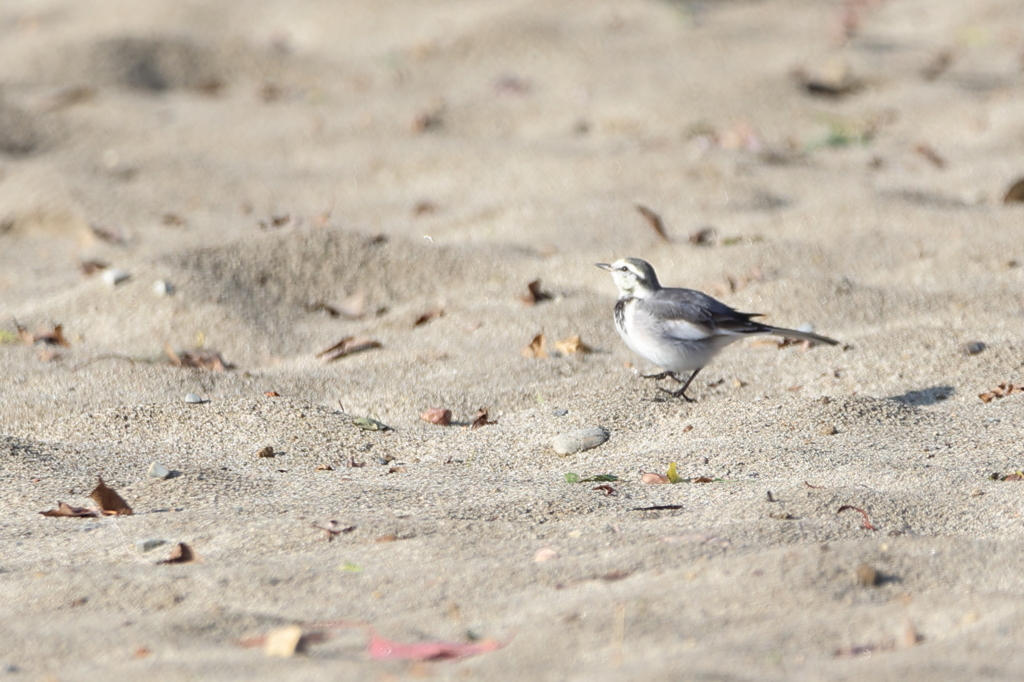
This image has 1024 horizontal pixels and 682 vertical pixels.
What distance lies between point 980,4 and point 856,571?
8.39 m

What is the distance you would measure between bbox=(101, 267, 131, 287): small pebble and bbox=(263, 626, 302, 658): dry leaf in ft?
11.2

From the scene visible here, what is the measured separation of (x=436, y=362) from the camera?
477 cm

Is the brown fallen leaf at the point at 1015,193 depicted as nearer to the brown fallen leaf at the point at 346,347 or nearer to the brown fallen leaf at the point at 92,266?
the brown fallen leaf at the point at 346,347

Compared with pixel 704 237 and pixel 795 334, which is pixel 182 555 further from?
pixel 704 237

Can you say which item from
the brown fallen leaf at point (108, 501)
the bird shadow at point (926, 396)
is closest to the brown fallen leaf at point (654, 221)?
the bird shadow at point (926, 396)

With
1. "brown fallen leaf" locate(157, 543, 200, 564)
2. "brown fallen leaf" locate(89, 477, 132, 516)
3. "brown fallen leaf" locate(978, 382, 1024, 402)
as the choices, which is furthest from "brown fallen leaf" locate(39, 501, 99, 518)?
"brown fallen leaf" locate(978, 382, 1024, 402)

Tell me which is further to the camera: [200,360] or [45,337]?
[45,337]

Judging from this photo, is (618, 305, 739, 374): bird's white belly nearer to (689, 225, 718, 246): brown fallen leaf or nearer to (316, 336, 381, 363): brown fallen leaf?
(316, 336, 381, 363): brown fallen leaf

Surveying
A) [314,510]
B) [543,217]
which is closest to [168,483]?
[314,510]

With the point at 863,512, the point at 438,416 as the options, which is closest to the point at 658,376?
the point at 438,416

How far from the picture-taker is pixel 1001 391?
4176mm

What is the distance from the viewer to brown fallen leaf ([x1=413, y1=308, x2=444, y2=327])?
5.24 metres

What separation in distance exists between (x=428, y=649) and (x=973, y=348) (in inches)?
116

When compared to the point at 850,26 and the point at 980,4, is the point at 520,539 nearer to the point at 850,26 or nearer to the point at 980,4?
the point at 850,26
